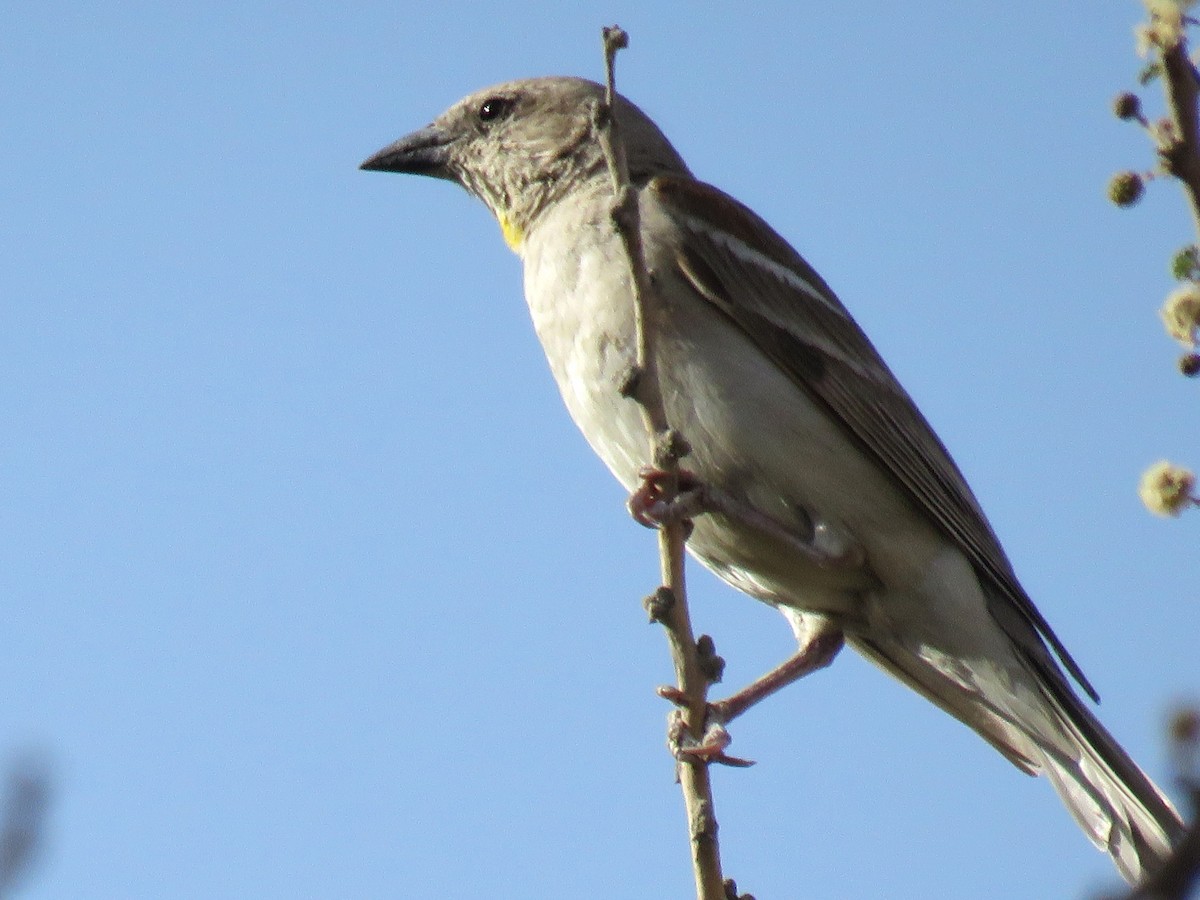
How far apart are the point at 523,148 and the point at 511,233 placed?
0.50 metres

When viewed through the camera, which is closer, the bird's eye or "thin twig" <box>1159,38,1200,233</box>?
"thin twig" <box>1159,38,1200,233</box>

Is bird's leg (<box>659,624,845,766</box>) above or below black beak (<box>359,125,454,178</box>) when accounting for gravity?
below

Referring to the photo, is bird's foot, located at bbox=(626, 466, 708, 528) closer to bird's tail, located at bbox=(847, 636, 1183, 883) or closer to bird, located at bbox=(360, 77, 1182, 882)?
bird, located at bbox=(360, 77, 1182, 882)

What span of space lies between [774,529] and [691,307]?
93cm

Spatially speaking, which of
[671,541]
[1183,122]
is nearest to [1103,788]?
[671,541]

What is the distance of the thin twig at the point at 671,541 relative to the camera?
3740mm

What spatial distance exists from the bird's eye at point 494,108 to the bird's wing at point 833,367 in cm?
142

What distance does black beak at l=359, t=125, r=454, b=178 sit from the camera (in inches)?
303

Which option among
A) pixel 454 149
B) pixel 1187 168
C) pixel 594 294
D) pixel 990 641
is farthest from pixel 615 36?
pixel 454 149

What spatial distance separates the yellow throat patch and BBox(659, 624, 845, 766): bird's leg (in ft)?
7.38

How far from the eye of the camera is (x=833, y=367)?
6168mm

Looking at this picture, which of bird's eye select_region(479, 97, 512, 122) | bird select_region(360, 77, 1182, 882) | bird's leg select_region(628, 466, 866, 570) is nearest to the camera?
bird's leg select_region(628, 466, 866, 570)

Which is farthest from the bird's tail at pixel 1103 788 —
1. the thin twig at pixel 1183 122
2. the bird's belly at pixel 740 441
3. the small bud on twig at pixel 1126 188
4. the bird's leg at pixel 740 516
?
the thin twig at pixel 1183 122

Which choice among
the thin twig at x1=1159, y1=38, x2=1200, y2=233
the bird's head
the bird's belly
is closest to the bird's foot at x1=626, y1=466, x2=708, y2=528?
the bird's belly
